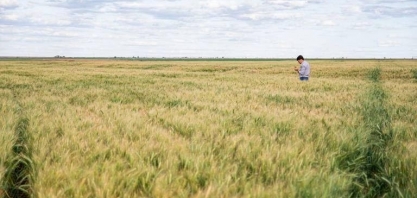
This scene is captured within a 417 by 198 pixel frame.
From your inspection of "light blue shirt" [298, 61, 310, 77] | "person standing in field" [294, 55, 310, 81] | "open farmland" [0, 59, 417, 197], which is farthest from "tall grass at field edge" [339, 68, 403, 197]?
"light blue shirt" [298, 61, 310, 77]

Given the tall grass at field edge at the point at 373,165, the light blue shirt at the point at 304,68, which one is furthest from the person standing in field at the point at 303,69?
the tall grass at field edge at the point at 373,165

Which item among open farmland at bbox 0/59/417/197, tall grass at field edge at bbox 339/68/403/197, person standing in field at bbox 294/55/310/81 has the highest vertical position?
person standing in field at bbox 294/55/310/81

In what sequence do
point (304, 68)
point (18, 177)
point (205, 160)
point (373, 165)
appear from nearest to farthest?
point (205, 160) < point (18, 177) < point (373, 165) < point (304, 68)

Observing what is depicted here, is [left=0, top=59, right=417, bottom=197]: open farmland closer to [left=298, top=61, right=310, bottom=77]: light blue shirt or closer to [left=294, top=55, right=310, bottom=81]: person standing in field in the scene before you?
[left=294, top=55, right=310, bottom=81]: person standing in field

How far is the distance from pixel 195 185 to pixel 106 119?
329 cm

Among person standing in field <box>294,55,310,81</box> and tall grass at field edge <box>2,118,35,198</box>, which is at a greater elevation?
person standing in field <box>294,55,310,81</box>

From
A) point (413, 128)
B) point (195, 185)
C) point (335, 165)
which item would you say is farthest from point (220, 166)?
point (413, 128)

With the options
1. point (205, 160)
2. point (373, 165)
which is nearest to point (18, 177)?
point (205, 160)

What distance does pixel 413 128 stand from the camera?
17.4ft

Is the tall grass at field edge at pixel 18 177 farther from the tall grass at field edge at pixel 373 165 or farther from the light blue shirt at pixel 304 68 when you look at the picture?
the light blue shirt at pixel 304 68

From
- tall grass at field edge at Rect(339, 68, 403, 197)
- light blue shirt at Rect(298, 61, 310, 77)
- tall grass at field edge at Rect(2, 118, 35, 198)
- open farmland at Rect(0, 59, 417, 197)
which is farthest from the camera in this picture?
light blue shirt at Rect(298, 61, 310, 77)

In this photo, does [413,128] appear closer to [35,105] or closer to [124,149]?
[124,149]

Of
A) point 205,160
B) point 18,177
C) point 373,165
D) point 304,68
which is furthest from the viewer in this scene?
point 304,68

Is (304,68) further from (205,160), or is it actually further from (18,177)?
(18,177)
